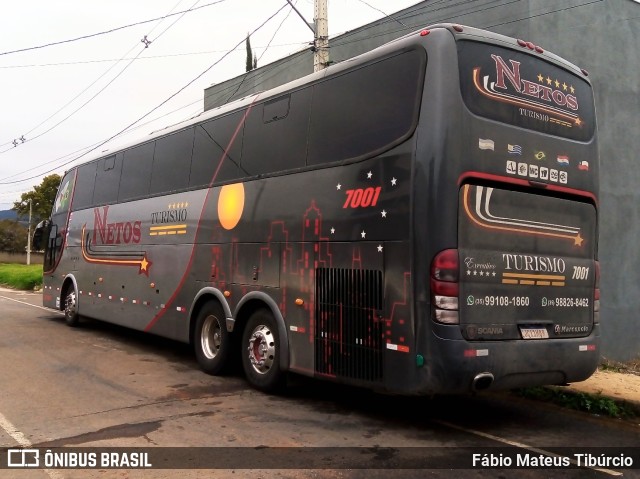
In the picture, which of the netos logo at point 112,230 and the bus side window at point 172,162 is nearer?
the bus side window at point 172,162

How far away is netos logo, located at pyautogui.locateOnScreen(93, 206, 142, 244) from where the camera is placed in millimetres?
10742

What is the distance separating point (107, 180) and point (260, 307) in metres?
6.34

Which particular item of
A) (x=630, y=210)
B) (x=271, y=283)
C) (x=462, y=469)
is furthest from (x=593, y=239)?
(x=630, y=210)

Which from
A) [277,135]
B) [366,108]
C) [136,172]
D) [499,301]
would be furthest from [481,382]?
[136,172]

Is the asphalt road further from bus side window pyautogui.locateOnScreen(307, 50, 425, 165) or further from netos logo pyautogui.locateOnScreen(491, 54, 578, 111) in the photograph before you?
netos logo pyautogui.locateOnScreen(491, 54, 578, 111)

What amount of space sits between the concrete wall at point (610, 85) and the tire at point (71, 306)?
11.1 metres

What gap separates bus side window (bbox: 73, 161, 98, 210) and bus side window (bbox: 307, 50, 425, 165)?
26.0ft

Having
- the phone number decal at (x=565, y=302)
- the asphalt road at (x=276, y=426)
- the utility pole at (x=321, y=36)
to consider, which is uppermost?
the utility pole at (x=321, y=36)

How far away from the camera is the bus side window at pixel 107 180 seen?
38.6 ft

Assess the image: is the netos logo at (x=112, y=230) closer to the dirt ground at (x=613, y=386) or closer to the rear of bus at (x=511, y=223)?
the rear of bus at (x=511, y=223)

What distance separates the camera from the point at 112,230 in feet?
38.3

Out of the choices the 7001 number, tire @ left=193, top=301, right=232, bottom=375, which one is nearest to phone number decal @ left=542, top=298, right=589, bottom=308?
the 7001 number

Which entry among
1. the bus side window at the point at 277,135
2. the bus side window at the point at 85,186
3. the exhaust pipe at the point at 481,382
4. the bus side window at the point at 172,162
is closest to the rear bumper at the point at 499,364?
the exhaust pipe at the point at 481,382

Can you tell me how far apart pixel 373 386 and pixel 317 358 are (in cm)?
89
